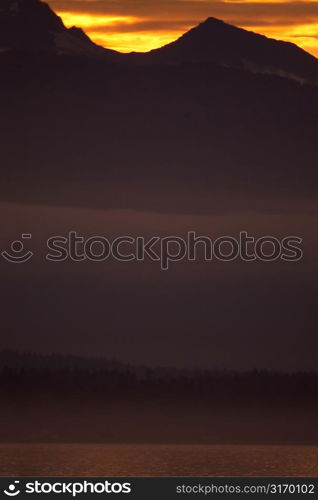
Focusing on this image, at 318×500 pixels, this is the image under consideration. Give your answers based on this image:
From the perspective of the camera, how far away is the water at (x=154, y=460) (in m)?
53.8

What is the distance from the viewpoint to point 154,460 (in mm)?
61812

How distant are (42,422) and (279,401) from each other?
38.1ft

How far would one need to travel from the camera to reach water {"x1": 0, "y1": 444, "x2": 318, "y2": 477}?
176 feet

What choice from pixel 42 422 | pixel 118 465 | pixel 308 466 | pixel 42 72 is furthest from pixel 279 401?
pixel 42 72

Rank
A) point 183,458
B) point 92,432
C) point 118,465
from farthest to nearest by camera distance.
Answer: point 92,432 < point 183,458 < point 118,465

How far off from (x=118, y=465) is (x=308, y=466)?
7.27 metres

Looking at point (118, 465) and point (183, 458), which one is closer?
point (118, 465)

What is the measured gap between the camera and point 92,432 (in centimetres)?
6856
